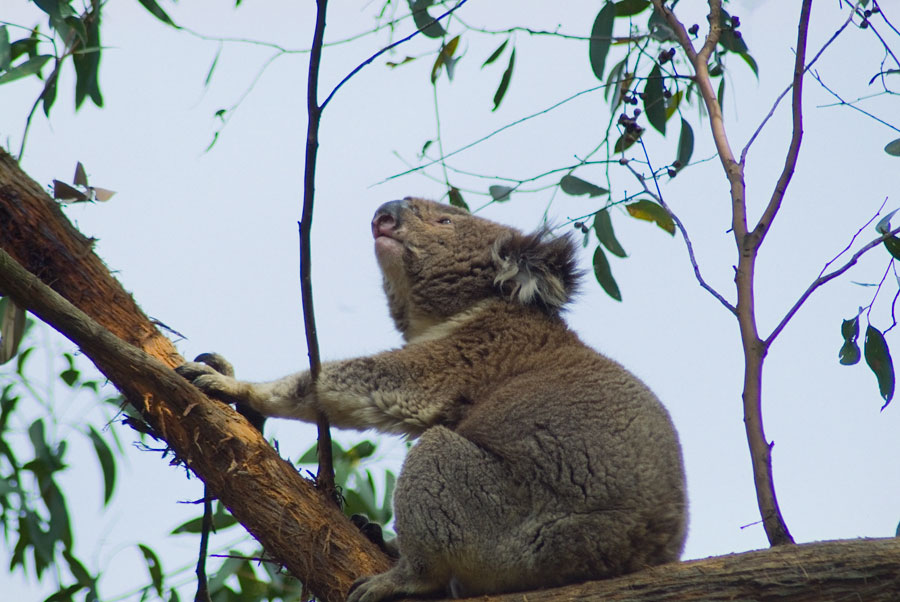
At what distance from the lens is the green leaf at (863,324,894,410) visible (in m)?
3.15

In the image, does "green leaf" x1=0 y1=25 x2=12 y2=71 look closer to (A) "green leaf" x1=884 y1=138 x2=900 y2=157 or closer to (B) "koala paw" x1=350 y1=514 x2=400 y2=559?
(B) "koala paw" x1=350 y1=514 x2=400 y2=559

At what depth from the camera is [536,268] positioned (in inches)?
151

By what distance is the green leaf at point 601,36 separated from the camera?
3.62m

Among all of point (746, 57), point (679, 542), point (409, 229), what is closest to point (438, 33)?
point (409, 229)

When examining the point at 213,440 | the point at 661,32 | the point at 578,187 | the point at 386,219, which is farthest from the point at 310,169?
the point at 661,32

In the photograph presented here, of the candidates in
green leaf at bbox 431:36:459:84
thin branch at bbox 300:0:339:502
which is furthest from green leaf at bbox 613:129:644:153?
thin branch at bbox 300:0:339:502

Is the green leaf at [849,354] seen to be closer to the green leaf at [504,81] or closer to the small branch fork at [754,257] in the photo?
the small branch fork at [754,257]

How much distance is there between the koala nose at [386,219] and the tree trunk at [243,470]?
3.77 feet

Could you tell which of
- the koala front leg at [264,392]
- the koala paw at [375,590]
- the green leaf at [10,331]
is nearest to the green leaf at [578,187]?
the koala front leg at [264,392]

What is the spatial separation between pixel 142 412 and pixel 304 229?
2.33 ft

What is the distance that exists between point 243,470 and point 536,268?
1527 millimetres

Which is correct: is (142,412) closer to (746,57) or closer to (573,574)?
(573,574)

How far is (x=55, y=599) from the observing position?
3877mm

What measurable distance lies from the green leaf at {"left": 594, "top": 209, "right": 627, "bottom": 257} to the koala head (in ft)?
0.79
